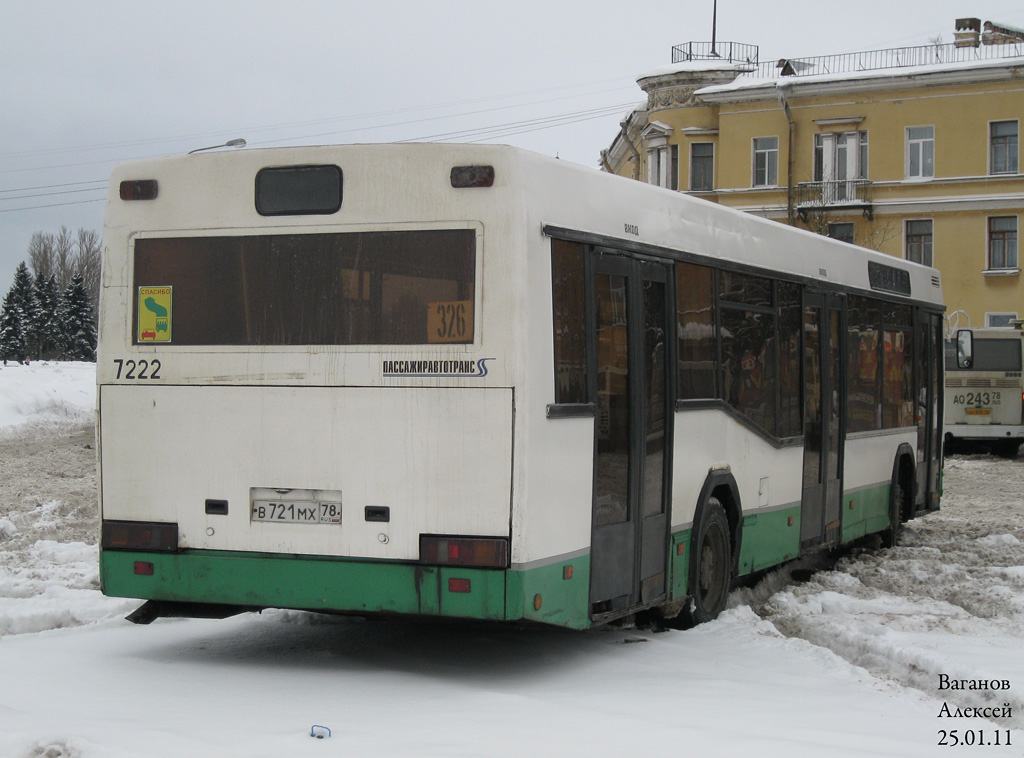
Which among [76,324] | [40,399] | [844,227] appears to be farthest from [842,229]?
[76,324]

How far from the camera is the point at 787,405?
36.5 feet

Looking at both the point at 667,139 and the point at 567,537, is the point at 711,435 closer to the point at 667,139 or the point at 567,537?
the point at 567,537

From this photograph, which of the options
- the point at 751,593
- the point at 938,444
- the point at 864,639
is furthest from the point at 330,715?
the point at 938,444

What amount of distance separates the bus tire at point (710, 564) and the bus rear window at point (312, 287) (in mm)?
2953

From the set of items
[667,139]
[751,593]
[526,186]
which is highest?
[667,139]

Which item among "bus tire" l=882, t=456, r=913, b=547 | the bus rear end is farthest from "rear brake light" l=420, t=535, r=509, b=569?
"bus tire" l=882, t=456, r=913, b=547

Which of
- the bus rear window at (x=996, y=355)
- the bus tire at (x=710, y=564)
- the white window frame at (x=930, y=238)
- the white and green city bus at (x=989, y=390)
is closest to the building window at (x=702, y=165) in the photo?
the white window frame at (x=930, y=238)

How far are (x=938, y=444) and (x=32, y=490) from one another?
1146cm

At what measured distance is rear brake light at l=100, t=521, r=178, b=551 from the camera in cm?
750

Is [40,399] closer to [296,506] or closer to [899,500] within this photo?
[899,500]

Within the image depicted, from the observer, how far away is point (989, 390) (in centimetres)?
3173

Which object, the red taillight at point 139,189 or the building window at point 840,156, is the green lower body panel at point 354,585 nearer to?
the red taillight at point 139,189

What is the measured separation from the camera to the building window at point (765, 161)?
5016 centimetres

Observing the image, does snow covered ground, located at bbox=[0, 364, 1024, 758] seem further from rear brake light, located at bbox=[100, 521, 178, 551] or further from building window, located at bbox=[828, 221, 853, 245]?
building window, located at bbox=[828, 221, 853, 245]
